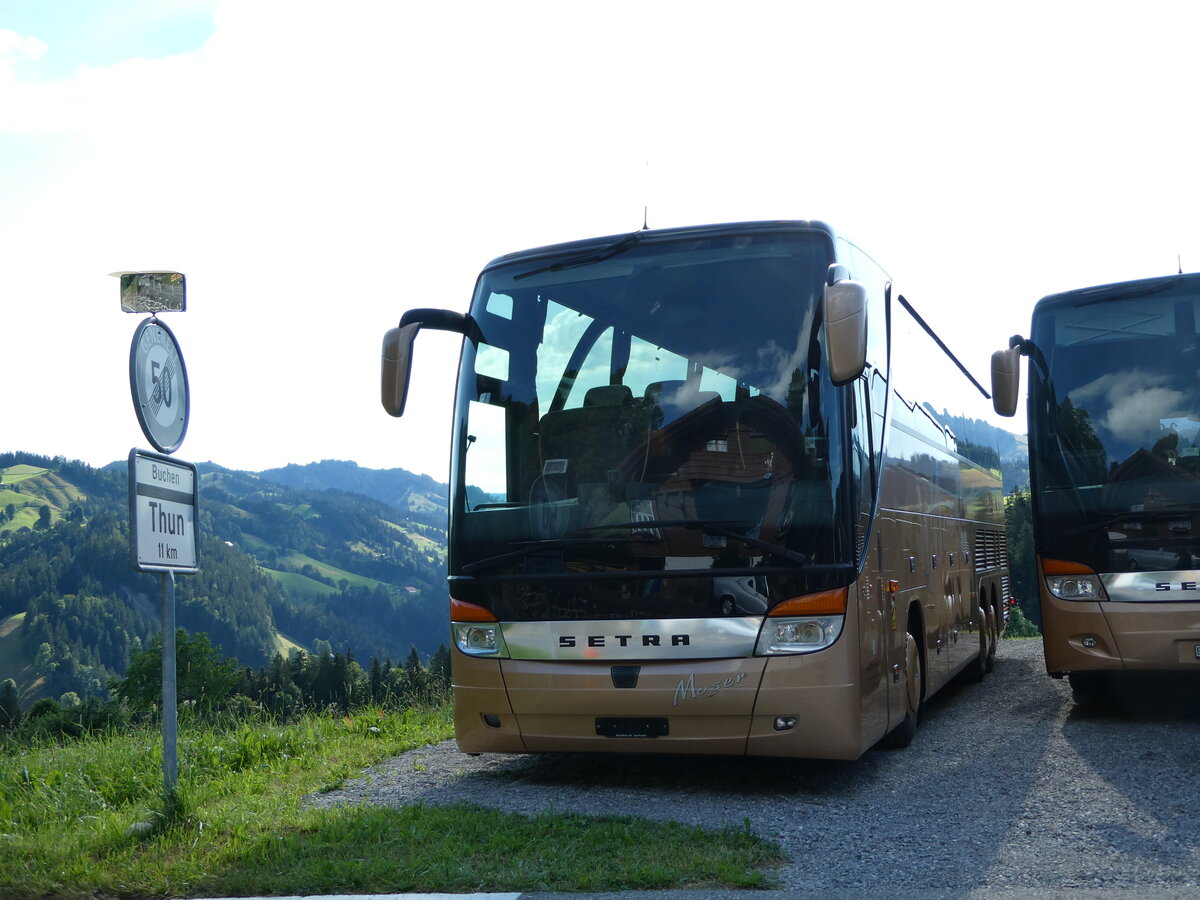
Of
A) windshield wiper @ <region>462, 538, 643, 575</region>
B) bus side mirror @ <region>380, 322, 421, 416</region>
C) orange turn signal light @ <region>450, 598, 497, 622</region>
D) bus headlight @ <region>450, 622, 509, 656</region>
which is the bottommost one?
bus headlight @ <region>450, 622, 509, 656</region>

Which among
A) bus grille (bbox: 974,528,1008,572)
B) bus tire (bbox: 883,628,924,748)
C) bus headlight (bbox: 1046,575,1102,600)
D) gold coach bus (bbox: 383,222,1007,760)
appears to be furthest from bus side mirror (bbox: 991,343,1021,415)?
bus grille (bbox: 974,528,1008,572)

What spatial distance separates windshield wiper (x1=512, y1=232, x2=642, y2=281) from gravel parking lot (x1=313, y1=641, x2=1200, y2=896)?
3.24 metres

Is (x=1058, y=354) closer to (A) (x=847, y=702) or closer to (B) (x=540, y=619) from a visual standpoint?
(A) (x=847, y=702)

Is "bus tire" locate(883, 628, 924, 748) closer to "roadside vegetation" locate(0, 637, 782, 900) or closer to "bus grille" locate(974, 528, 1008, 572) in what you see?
"roadside vegetation" locate(0, 637, 782, 900)

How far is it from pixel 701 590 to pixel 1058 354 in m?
4.76

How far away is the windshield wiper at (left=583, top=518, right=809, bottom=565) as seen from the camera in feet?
22.4

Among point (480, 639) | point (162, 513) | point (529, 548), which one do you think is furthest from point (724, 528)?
point (162, 513)

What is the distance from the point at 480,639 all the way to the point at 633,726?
1.11 metres

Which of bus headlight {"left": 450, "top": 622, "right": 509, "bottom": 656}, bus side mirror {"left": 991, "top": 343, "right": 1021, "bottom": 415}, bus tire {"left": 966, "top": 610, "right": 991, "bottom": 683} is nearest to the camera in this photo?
bus headlight {"left": 450, "top": 622, "right": 509, "bottom": 656}

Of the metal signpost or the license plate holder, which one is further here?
the license plate holder

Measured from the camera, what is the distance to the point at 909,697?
875 cm

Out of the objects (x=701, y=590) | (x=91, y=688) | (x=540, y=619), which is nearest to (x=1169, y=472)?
(x=701, y=590)

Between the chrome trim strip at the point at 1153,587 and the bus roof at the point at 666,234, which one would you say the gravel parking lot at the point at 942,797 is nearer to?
the chrome trim strip at the point at 1153,587

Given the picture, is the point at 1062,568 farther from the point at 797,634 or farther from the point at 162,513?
the point at 162,513
